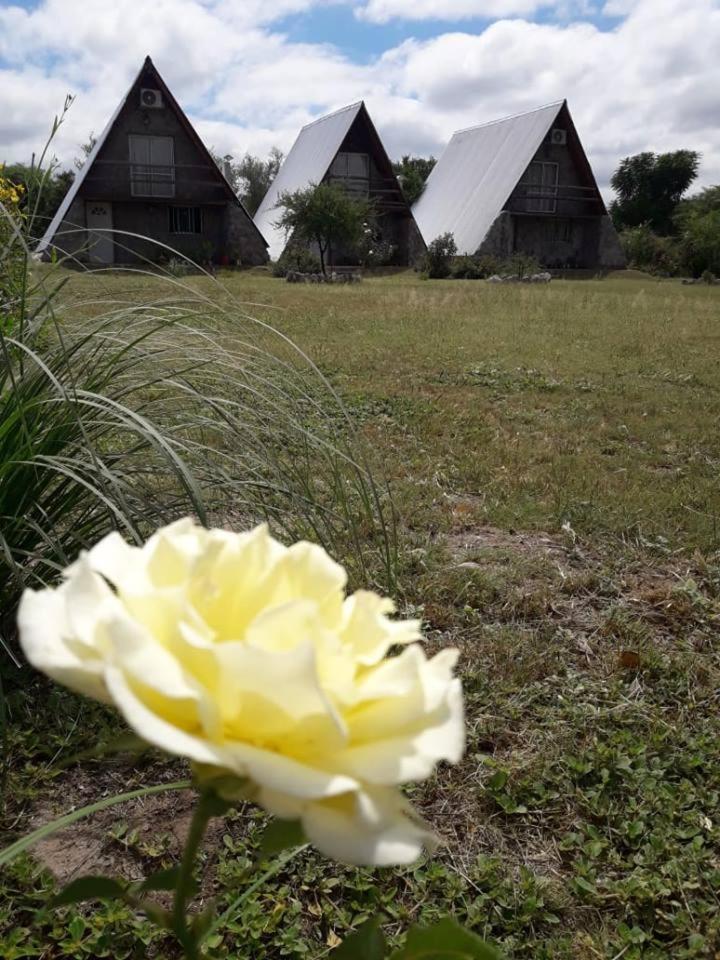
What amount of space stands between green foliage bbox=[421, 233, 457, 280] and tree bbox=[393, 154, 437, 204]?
275 inches

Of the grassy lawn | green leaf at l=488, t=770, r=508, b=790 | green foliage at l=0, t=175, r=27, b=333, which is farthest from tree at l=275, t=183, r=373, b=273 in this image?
green leaf at l=488, t=770, r=508, b=790

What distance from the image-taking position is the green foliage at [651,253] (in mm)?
29047

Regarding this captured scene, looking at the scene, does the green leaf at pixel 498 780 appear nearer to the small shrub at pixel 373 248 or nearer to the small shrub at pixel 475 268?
the small shrub at pixel 475 268

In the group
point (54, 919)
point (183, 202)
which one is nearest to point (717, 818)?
point (54, 919)

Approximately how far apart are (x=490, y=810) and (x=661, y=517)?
202 centimetres

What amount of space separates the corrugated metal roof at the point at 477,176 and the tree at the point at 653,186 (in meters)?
14.7

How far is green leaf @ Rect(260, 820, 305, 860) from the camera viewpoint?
411 millimetres

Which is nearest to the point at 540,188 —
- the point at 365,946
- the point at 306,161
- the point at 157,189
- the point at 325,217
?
the point at 306,161

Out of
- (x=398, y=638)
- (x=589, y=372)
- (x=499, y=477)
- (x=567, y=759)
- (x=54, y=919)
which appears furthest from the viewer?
(x=589, y=372)

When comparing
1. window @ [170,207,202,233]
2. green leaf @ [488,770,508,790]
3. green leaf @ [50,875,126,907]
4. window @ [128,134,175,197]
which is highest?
window @ [128,134,175,197]

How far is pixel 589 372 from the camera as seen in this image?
700 centimetres

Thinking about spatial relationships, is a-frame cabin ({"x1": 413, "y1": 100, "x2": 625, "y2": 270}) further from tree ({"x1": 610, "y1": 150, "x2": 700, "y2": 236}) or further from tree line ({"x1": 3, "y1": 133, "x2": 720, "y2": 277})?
tree ({"x1": 610, "y1": 150, "x2": 700, "y2": 236})

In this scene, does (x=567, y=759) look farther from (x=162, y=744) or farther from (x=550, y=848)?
(x=162, y=744)

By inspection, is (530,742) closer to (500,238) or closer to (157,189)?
(157,189)
